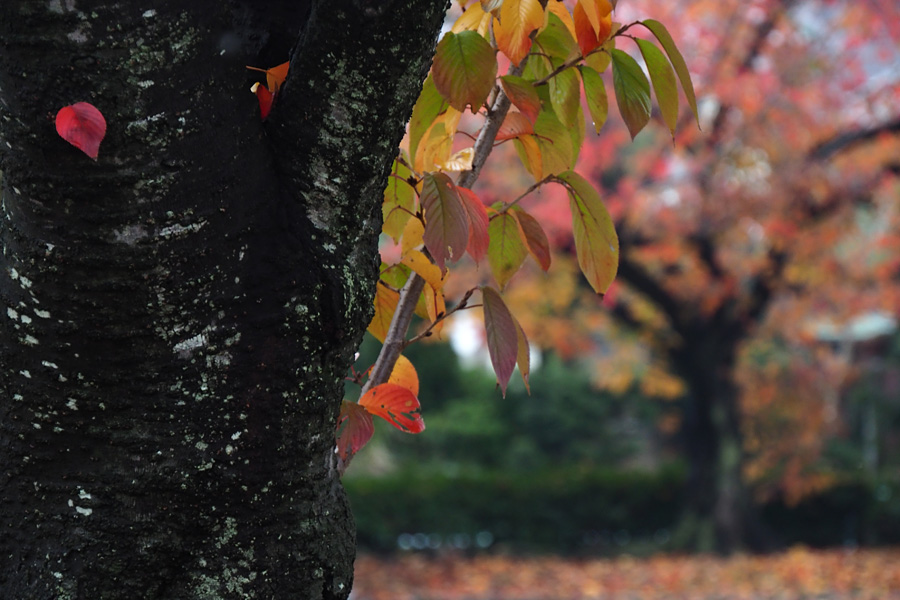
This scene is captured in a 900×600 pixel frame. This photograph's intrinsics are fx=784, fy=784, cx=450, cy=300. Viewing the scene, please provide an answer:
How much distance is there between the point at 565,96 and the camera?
3.46 ft

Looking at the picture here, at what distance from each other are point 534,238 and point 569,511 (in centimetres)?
897

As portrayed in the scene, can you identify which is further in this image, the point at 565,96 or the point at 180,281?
the point at 565,96

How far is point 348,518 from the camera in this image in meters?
1.01

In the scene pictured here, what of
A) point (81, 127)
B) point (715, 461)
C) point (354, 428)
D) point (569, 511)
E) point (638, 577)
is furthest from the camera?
point (569, 511)

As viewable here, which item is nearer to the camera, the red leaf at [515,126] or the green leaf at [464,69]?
the green leaf at [464,69]

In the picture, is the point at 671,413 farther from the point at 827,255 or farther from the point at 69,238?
the point at 69,238

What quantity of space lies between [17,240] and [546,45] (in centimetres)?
71

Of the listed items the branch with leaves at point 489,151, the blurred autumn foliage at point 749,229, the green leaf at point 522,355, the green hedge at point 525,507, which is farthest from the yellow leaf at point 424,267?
the green hedge at point 525,507

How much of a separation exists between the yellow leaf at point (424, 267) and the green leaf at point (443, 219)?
0.08 meters

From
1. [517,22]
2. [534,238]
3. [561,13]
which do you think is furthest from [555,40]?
[534,238]

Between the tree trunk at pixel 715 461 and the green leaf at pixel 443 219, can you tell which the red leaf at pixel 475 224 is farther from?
the tree trunk at pixel 715 461

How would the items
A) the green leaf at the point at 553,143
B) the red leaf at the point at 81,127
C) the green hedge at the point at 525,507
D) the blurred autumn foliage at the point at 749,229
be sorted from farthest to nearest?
the green hedge at the point at 525,507, the blurred autumn foliage at the point at 749,229, the green leaf at the point at 553,143, the red leaf at the point at 81,127

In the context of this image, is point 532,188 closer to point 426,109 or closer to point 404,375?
point 426,109

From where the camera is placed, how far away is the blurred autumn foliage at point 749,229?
24.8ft
